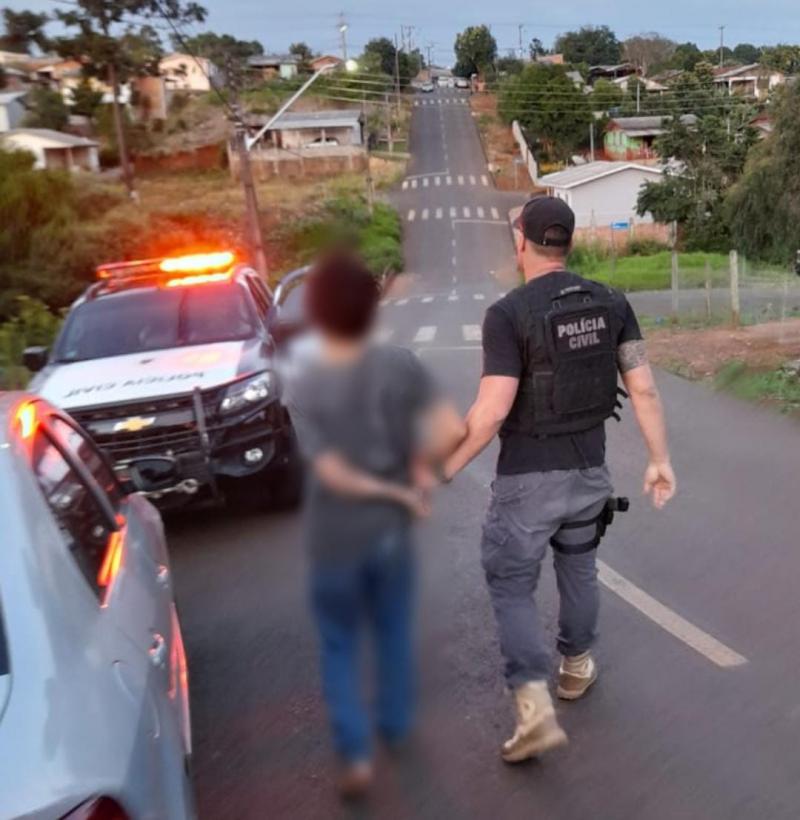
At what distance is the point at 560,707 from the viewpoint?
4457mm

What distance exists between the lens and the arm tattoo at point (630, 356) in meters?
3.79

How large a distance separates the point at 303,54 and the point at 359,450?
4.26 feet

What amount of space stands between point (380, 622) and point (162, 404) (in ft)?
6.85

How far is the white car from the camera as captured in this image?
2.06m

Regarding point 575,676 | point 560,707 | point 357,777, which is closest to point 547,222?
point 575,676

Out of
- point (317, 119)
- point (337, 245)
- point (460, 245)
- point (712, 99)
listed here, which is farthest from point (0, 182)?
point (712, 99)

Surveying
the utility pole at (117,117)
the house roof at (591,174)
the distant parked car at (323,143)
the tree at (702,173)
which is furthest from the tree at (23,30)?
the house roof at (591,174)

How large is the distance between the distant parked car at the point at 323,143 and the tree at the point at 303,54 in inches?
46.4

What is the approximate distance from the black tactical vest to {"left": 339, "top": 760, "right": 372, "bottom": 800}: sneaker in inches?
93.9

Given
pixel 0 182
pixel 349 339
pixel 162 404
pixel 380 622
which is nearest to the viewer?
pixel 349 339

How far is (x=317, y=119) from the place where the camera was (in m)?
3.70

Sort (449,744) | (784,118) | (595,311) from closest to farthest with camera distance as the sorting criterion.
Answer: (595,311) → (449,744) → (784,118)

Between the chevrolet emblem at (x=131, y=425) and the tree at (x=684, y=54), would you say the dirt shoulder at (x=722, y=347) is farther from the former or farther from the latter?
the chevrolet emblem at (x=131, y=425)

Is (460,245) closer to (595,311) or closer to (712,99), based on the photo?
(712,99)
